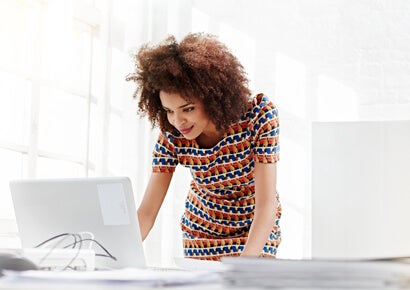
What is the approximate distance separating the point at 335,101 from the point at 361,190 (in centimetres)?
133

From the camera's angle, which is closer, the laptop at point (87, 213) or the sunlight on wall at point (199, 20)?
the laptop at point (87, 213)

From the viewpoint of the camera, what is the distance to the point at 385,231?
6.34ft

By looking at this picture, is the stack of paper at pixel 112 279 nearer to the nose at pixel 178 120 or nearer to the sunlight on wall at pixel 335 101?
the nose at pixel 178 120

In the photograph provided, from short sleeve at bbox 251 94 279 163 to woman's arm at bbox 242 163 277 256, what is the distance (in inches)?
1.0

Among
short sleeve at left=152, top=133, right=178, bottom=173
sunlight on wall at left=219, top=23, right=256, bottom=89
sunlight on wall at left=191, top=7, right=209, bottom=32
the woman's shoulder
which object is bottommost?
short sleeve at left=152, top=133, right=178, bottom=173


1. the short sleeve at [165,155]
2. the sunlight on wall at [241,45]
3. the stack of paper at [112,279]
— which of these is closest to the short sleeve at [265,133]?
the short sleeve at [165,155]

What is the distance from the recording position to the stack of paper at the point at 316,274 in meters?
0.63

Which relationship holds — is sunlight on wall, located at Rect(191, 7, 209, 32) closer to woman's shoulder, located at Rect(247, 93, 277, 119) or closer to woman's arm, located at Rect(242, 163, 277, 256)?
woman's shoulder, located at Rect(247, 93, 277, 119)

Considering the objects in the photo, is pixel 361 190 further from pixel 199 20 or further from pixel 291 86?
pixel 199 20

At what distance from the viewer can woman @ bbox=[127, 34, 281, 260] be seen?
1.96 meters

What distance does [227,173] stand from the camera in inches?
→ 79.7

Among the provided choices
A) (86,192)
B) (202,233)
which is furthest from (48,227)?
(202,233)

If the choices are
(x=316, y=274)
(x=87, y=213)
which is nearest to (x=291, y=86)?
(x=87, y=213)

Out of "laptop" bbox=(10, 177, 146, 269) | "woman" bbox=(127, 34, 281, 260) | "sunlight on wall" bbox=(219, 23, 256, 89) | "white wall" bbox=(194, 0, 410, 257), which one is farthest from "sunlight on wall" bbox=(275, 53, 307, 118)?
"laptop" bbox=(10, 177, 146, 269)
